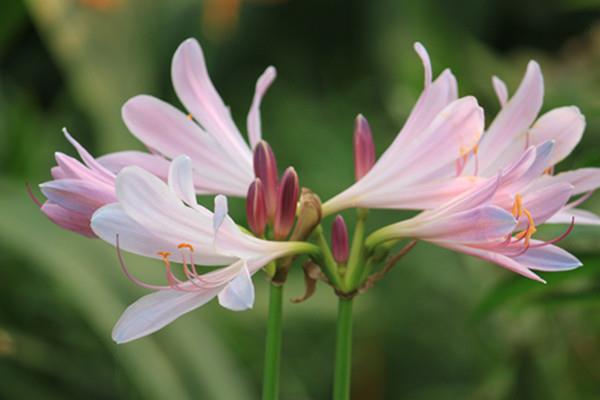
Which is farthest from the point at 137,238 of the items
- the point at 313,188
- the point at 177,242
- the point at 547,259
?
the point at 313,188

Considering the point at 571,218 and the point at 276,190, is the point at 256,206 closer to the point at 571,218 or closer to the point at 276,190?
the point at 276,190

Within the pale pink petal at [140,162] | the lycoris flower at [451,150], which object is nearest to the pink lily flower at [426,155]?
the lycoris flower at [451,150]

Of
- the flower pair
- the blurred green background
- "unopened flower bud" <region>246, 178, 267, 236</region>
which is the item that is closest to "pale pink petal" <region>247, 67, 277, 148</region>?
the flower pair

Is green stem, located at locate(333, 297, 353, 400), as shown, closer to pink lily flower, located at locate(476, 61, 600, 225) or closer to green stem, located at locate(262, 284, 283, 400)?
green stem, located at locate(262, 284, 283, 400)

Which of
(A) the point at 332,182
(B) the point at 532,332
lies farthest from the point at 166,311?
(A) the point at 332,182

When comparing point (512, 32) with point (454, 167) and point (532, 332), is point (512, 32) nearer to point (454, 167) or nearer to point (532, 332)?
point (532, 332)
